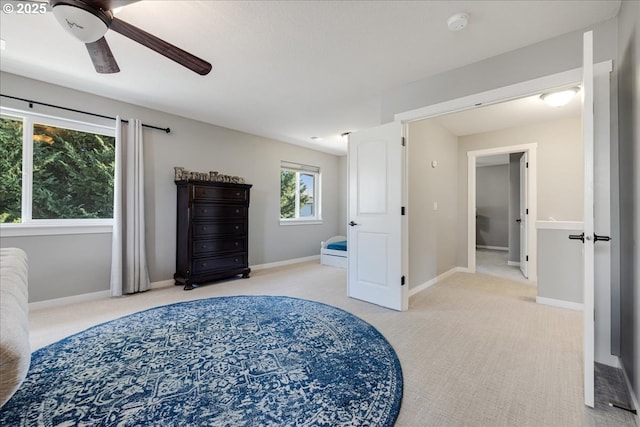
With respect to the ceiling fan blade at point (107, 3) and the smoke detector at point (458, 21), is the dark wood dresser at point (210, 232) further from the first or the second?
the smoke detector at point (458, 21)

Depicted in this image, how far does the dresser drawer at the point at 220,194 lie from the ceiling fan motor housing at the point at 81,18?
7.62 feet

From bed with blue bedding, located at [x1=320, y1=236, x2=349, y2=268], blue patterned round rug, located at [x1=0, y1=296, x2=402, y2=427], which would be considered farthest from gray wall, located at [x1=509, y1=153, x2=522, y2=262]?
blue patterned round rug, located at [x1=0, y1=296, x2=402, y2=427]

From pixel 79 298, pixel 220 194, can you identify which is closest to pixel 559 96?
pixel 220 194

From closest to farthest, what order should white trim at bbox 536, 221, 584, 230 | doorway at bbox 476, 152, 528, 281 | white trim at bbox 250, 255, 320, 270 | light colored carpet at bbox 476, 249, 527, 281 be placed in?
white trim at bbox 536, 221, 584, 230
light colored carpet at bbox 476, 249, 527, 281
white trim at bbox 250, 255, 320, 270
doorway at bbox 476, 152, 528, 281

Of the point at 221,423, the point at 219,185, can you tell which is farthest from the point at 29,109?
the point at 221,423

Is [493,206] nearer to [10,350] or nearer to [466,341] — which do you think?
[466,341]

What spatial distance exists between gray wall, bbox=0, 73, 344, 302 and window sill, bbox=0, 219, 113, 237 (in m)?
0.06

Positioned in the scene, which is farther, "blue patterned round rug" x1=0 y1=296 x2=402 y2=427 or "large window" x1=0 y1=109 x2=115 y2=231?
"large window" x1=0 y1=109 x2=115 y2=231

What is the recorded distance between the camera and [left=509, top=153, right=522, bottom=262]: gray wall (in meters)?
5.39

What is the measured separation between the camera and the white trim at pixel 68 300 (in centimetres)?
292

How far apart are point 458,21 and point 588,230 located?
1591 millimetres

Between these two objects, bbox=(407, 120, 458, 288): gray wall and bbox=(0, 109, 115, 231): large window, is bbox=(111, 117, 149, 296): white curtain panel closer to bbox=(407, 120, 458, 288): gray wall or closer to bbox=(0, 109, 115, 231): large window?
bbox=(0, 109, 115, 231): large window

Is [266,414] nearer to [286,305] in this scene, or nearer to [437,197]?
[286,305]

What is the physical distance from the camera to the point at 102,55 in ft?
6.05
